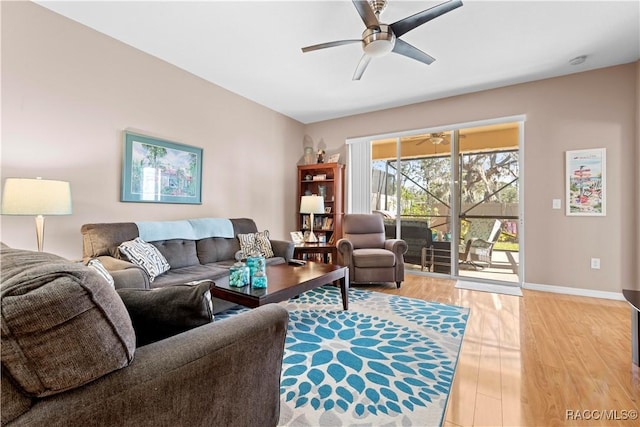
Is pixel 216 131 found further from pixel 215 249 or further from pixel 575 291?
pixel 575 291

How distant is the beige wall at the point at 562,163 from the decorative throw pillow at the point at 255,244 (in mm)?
3300

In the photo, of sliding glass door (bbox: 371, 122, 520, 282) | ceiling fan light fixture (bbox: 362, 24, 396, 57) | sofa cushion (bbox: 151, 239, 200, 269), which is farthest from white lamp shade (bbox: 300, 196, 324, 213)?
ceiling fan light fixture (bbox: 362, 24, 396, 57)

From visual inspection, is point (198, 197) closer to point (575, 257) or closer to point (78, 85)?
point (78, 85)

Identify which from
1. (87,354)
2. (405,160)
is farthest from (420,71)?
(87,354)

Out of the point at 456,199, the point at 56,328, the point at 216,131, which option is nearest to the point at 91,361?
the point at 56,328

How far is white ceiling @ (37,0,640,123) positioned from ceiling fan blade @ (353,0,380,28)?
316 mm

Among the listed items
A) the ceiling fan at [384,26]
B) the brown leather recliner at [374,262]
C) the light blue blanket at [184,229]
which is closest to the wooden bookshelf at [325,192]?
the brown leather recliner at [374,262]

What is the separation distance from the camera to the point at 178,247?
2.89m

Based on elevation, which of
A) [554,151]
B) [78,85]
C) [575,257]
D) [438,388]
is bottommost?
[438,388]

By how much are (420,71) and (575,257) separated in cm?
296

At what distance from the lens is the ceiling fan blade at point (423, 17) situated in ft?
6.36

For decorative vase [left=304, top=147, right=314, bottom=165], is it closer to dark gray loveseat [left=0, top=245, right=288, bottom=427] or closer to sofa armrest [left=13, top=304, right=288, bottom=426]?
sofa armrest [left=13, top=304, right=288, bottom=426]

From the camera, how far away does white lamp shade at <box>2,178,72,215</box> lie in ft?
6.19

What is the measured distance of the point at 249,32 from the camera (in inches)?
107
